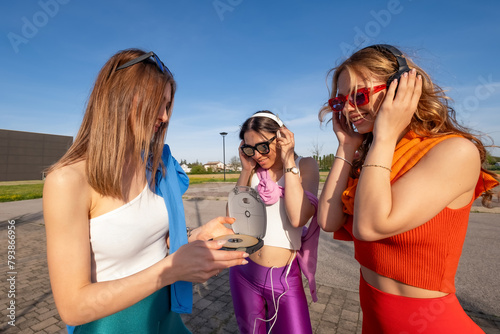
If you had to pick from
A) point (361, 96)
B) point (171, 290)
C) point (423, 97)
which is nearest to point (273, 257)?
point (171, 290)

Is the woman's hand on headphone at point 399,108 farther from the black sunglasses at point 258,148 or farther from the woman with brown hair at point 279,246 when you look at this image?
the black sunglasses at point 258,148

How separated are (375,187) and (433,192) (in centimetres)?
24

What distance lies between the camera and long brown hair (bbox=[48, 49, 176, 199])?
131 cm

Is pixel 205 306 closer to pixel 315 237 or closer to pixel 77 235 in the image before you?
pixel 315 237

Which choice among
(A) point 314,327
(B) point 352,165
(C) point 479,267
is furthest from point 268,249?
(C) point 479,267

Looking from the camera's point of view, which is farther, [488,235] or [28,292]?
[488,235]

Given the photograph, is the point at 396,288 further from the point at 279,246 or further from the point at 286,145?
the point at 286,145

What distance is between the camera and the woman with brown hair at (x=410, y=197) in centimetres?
113

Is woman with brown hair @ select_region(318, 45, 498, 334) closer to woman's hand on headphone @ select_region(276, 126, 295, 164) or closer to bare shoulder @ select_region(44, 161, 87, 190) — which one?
woman's hand on headphone @ select_region(276, 126, 295, 164)

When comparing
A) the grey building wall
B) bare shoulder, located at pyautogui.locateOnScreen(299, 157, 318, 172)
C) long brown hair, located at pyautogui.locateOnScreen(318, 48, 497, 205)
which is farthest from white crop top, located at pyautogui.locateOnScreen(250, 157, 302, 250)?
the grey building wall

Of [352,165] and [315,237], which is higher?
[352,165]

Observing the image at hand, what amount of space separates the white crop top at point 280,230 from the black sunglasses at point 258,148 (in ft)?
1.55

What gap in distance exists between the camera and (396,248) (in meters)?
1.27

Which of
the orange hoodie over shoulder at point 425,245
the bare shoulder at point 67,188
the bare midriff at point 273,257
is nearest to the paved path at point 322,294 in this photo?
the bare midriff at point 273,257
